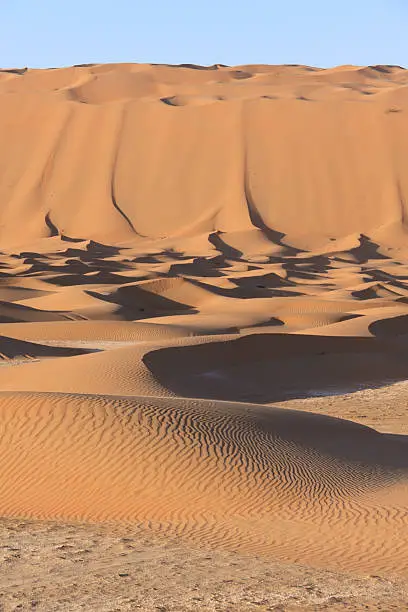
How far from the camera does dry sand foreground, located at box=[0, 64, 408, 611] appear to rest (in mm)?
6531

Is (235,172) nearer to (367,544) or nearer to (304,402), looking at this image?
(304,402)

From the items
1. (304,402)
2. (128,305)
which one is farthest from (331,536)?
(128,305)

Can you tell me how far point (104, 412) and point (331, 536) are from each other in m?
3.25

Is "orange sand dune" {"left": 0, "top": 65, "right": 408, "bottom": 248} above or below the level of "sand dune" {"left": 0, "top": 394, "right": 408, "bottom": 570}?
above

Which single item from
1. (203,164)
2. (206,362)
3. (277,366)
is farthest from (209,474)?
(203,164)

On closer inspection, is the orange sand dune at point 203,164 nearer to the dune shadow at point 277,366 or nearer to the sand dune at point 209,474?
the dune shadow at point 277,366

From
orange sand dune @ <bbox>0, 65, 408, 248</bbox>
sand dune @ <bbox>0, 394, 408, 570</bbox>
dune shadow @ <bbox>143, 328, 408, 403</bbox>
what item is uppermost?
orange sand dune @ <bbox>0, 65, 408, 248</bbox>

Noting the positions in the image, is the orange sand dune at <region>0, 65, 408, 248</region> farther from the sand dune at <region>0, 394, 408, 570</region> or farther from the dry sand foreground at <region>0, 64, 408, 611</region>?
the sand dune at <region>0, 394, 408, 570</region>

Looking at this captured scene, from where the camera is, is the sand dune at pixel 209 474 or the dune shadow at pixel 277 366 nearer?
the sand dune at pixel 209 474

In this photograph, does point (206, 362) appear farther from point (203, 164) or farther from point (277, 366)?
point (203, 164)

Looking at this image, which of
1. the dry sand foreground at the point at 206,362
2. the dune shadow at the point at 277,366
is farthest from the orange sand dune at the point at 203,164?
the dune shadow at the point at 277,366

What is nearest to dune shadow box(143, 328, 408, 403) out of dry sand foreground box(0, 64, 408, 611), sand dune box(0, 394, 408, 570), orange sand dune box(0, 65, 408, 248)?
dry sand foreground box(0, 64, 408, 611)

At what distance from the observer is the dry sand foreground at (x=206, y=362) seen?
6.53m

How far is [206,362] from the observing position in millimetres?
18500
